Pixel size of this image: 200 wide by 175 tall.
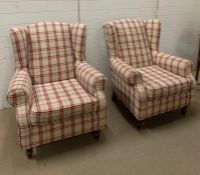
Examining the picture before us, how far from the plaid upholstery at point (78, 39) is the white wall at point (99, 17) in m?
0.35

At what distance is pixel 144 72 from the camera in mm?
2492

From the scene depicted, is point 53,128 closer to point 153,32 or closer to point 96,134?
point 96,134

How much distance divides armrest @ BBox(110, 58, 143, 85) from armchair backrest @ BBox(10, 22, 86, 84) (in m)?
0.34

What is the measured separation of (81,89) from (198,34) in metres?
2.33

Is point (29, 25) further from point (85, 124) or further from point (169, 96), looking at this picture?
point (169, 96)

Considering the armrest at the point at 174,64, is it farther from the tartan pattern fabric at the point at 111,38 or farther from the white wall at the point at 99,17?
the white wall at the point at 99,17

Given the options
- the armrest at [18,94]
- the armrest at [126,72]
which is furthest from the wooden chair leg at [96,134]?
the armrest at [18,94]

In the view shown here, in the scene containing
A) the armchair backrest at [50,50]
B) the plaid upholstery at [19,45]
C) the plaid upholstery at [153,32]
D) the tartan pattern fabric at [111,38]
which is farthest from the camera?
the plaid upholstery at [153,32]

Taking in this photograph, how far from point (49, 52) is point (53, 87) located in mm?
351

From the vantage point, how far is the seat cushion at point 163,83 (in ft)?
6.91

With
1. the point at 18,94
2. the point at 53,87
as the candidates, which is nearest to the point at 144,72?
the point at 53,87

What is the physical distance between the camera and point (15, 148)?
1.98 m

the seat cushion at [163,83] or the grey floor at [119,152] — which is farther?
the seat cushion at [163,83]

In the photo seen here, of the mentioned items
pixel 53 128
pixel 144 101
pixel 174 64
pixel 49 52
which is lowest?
pixel 53 128
